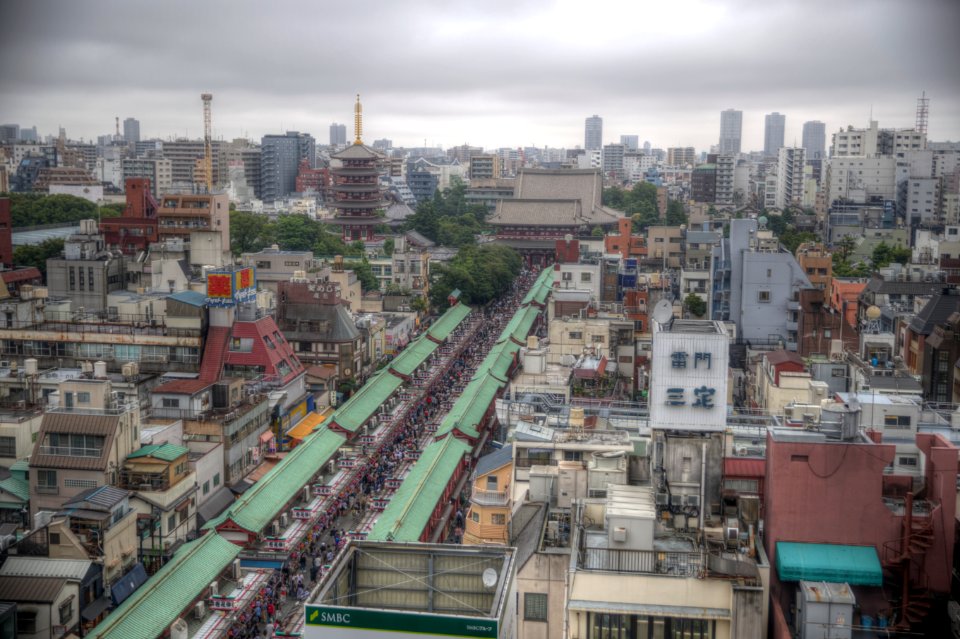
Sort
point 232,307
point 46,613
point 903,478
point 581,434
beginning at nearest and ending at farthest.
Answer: point 903,478, point 46,613, point 581,434, point 232,307

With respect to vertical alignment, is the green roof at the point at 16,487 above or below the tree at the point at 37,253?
below

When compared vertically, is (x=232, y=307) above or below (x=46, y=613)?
above

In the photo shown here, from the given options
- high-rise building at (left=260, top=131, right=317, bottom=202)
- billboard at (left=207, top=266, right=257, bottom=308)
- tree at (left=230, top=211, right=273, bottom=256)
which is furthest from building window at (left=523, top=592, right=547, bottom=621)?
high-rise building at (left=260, top=131, right=317, bottom=202)

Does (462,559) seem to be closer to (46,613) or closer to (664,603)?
(664,603)

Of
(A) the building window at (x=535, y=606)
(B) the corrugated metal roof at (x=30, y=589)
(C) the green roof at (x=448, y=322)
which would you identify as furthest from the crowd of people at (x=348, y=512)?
(A) the building window at (x=535, y=606)

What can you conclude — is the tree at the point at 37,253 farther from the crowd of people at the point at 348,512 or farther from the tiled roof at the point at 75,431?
the tiled roof at the point at 75,431

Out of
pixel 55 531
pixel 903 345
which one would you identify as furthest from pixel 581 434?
pixel 903 345
